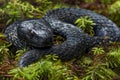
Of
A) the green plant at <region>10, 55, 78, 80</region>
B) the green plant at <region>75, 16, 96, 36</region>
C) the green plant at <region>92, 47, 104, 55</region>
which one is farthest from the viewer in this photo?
the green plant at <region>75, 16, 96, 36</region>

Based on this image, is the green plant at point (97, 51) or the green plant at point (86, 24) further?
the green plant at point (86, 24)

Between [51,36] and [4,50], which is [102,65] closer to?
[51,36]

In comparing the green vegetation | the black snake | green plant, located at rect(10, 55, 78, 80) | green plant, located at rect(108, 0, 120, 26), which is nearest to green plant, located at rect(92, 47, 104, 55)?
the green vegetation

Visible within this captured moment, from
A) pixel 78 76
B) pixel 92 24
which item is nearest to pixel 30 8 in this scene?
pixel 92 24

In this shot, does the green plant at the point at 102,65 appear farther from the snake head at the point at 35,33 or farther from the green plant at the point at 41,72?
the snake head at the point at 35,33

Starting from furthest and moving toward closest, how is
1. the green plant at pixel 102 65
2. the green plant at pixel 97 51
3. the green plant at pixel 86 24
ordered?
the green plant at pixel 86 24 → the green plant at pixel 97 51 → the green plant at pixel 102 65

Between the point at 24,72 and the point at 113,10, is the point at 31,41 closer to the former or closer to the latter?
the point at 24,72

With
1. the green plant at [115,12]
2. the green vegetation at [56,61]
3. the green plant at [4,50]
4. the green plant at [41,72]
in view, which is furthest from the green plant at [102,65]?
the green plant at [115,12]

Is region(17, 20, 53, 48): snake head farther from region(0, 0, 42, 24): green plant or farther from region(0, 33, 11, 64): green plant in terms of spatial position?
region(0, 0, 42, 24): green plant
